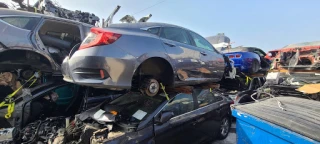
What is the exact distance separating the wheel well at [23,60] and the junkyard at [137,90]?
17mm

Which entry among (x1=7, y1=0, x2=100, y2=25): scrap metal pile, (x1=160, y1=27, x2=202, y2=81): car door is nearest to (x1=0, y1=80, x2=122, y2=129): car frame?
(x1=160, y1=27, x2=202, y2=81): car door

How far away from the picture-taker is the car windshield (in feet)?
9.44

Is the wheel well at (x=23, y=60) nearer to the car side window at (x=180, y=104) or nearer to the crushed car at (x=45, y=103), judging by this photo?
the crushed car at (x=45, y=103)

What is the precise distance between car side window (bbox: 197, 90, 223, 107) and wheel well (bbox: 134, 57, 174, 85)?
90cm

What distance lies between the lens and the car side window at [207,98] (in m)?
3.79

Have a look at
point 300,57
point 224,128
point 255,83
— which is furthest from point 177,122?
point 255,83

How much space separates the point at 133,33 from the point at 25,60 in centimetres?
268

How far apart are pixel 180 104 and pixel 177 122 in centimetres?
34

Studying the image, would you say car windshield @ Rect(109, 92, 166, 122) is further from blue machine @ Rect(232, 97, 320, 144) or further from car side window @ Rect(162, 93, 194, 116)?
blue machine @ Rect(232, 97, 320, 144)

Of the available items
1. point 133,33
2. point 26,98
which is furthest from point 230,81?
point 26,98

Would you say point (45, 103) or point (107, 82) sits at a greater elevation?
point (107, 82)

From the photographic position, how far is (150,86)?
9.50ft

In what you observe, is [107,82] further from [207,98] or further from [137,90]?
[207,98]

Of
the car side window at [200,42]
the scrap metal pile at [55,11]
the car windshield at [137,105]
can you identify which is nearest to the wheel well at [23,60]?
the car windshield at [137,105]
